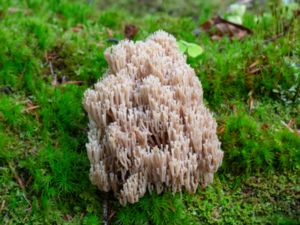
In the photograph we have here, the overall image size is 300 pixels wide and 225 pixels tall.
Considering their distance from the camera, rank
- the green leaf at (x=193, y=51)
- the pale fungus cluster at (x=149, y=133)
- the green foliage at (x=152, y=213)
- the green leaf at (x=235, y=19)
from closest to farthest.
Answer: the pale fungus cluster at (x=149, y=133), the green foliage at (x=152, y=213), the green leaf at (x=193, y=51), the green leaf at (x=235, y=19)

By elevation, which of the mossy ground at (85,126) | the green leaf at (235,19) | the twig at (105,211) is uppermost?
the green leaf at (235,19)

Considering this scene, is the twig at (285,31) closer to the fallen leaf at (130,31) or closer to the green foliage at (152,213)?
the fallen leaf at (130,31)

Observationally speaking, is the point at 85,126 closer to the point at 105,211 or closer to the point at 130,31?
the point at 105,211

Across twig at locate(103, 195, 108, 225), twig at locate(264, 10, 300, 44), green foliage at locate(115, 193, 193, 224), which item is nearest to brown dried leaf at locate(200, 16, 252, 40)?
twig at locate(264, 10, 300, 44)

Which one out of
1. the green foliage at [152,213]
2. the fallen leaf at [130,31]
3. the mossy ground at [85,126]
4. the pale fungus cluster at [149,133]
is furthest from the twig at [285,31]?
the green foliage at [152,213]

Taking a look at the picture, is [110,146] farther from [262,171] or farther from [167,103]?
[262,171]

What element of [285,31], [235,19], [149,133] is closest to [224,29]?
[235,19]

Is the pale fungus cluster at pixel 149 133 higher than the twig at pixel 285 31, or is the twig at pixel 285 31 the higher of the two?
the twig at pixel 285 31
